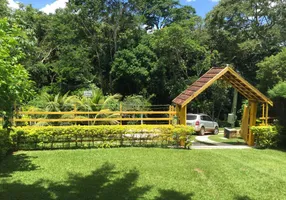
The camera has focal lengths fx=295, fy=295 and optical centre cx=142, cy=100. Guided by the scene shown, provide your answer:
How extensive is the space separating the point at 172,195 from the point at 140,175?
1.40 meters

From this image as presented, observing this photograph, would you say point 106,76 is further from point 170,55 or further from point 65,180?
point 65,180

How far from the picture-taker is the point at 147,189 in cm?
602

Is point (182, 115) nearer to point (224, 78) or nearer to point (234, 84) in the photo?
point (224, 78)

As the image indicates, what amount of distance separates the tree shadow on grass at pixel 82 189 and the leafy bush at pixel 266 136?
6.83m

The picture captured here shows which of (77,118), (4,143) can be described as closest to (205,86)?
(77,118)

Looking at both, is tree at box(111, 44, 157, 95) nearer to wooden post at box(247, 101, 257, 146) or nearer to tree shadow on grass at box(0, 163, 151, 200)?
wooden post at box(247, 101, 257, 146)

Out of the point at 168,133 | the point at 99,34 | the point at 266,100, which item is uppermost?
the point at 99,34

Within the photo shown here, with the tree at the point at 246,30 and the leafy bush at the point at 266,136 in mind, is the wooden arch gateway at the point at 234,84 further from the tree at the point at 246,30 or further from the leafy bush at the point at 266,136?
the tree at the point at 246,30

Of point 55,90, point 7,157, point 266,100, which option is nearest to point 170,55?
point 55,90

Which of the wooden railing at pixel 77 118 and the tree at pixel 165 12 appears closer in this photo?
the wooden railing at pixel 77 118

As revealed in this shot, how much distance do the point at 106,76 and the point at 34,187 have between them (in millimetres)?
20292

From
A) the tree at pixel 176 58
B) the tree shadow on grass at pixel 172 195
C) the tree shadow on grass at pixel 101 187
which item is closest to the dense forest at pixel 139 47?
the tree at pixel 176 58

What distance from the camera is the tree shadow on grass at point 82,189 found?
549cm

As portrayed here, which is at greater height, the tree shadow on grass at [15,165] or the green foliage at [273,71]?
the green foliage at [273,71]
